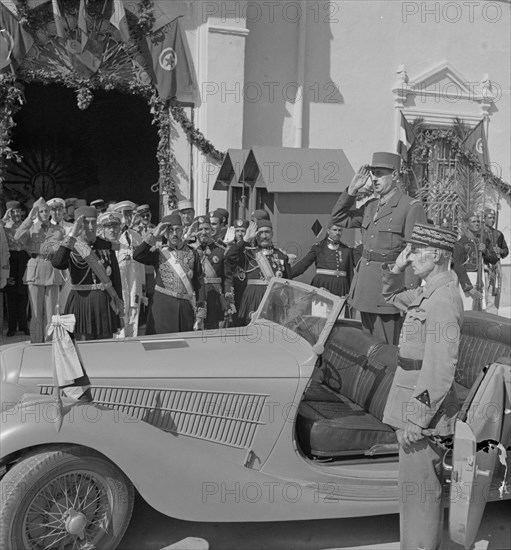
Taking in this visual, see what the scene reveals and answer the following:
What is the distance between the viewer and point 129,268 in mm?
8133

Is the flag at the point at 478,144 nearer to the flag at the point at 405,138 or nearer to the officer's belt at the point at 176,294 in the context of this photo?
the flag at the point at 405,138

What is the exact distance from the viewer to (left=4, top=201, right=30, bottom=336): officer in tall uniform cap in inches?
323

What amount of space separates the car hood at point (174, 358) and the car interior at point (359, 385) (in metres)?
0.23

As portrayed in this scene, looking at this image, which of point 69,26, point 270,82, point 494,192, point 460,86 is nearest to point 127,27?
point 69,26

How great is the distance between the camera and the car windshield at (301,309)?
11.8 ft

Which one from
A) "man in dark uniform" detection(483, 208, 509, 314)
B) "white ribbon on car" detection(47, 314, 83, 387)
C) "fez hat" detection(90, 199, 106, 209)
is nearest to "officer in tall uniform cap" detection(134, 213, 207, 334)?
"white ribbon on car" detection(47, 314, 83, 387)

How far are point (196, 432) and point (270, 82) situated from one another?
28.4 ft

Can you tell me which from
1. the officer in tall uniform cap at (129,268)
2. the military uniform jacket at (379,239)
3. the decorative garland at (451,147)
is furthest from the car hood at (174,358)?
the decorative garland at (451,147)

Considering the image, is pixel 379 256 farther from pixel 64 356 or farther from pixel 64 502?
pixel 64 502

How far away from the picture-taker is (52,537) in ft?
10.0

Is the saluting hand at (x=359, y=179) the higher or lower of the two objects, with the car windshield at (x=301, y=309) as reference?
higher

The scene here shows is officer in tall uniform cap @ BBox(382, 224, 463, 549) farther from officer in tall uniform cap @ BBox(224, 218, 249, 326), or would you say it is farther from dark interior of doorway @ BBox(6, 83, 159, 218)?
dark interior of doorway @ BBox(6, 83, 159, 218)

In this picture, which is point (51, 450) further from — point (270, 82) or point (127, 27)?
point (270, 82)

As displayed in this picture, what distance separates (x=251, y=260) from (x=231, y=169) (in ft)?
9.97
